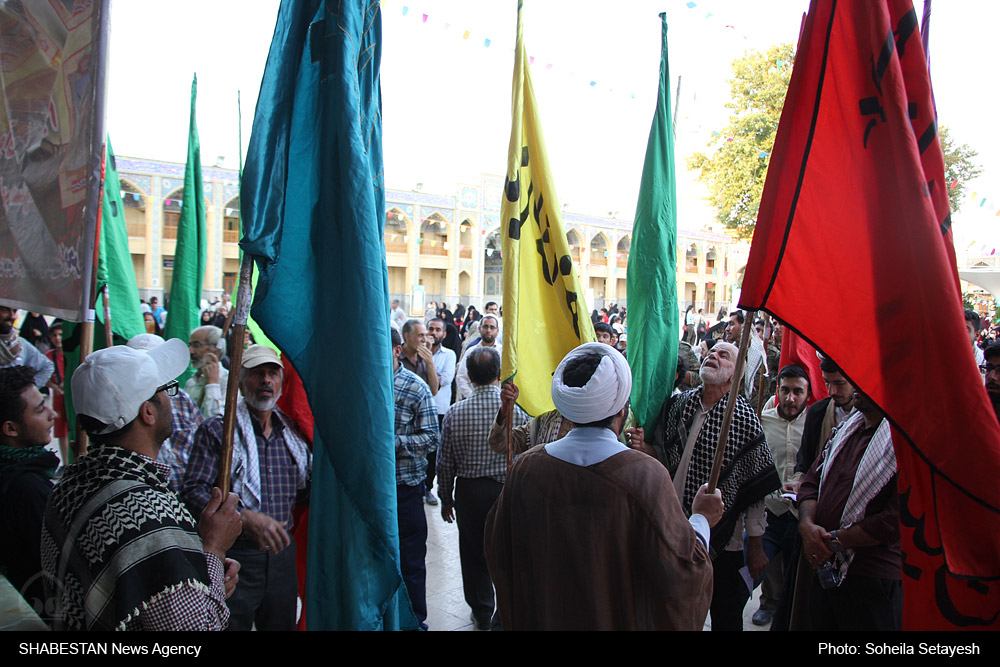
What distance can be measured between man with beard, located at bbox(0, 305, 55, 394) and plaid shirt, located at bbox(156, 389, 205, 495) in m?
2.57

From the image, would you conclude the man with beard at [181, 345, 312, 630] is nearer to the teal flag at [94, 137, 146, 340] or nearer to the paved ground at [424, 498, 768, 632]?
the paved ground at [424, 498, 768, 632]

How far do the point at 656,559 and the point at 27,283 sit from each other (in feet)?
7.57

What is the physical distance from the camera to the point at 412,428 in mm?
3811

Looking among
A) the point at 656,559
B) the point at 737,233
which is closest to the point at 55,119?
the point at 656,559

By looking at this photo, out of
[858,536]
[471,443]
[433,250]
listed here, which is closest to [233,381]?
[471,443]

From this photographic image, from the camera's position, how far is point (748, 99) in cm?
1731

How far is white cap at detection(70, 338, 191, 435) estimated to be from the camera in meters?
1.70

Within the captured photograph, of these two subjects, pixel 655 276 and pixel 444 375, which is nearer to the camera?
pixel 655 276

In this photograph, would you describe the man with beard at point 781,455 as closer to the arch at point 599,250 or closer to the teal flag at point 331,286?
the teal flag at point 331,286

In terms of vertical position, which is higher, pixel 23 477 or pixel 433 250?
pixel 433 250

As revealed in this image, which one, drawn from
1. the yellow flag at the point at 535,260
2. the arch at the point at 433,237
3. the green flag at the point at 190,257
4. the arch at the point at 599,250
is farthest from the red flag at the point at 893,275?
the arch at the point at 599,250

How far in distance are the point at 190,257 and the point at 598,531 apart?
168 inches

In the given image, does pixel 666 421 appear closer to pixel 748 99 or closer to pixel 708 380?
pixel 708 380

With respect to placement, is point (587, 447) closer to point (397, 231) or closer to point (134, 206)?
point (134, 206)
